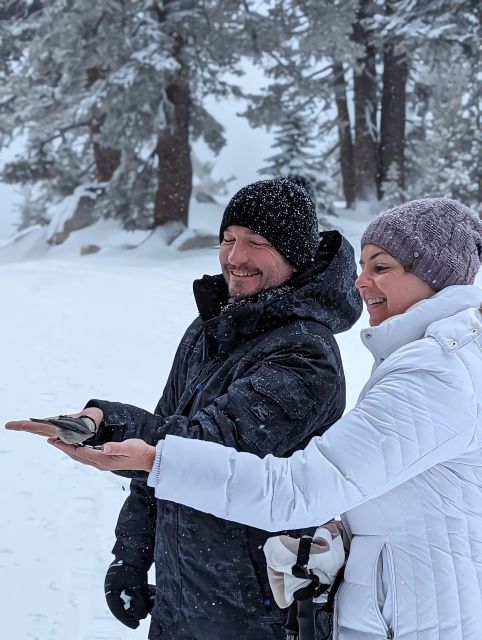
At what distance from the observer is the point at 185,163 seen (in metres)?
17.9

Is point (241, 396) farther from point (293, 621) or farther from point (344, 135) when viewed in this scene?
point (344, 135)

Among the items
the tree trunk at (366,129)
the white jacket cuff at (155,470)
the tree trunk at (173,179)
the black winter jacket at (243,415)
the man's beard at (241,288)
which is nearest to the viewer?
the white jacket cuff at (155,470)

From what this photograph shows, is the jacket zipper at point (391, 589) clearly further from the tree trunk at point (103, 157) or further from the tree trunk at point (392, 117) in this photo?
the tree trunk at point (103, 157)

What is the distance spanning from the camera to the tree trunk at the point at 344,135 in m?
22.1

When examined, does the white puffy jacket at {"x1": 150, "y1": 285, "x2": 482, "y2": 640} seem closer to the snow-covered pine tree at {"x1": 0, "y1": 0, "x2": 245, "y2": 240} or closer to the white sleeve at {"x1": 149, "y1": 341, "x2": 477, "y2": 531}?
the white sleeve at {"x1": 149, "y1": 341, "x2": 477, "y2": 531}

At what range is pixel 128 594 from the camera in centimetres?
289

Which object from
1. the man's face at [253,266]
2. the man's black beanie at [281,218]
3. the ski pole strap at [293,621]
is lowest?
the ski pole strap at [293,621]

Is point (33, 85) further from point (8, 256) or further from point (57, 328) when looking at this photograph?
point (57, 328)

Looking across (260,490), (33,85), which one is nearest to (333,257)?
(260,490)

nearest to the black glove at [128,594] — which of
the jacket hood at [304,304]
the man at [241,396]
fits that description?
the man at [241,396]

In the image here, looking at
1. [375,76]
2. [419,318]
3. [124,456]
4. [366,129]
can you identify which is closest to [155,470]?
[124,456]

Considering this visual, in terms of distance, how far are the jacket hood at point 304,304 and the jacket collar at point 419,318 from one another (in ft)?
2.05

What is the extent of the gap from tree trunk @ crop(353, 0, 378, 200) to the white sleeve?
19027mm

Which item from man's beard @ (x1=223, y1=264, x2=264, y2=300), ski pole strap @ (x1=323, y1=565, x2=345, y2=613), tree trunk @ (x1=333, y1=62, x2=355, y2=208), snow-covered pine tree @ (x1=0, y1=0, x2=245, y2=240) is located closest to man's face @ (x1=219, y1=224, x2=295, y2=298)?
man's beard @ (x1=223, y1=264, x2=264, y2=300)
